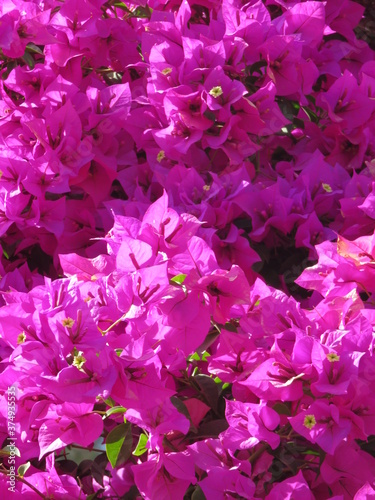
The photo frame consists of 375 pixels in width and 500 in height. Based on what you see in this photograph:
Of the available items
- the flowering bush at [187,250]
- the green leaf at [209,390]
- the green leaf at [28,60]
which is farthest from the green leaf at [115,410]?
the green leaf at [28,60]

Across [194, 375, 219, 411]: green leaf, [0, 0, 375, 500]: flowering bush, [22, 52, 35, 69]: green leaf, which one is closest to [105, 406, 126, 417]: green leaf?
[0, 0, 375, 500]: flowering bush

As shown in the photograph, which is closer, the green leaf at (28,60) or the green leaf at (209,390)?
the green leaf at (209,390)

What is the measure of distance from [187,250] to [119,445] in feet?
0.85

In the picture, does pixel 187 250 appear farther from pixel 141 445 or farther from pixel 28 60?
pixel 28 60

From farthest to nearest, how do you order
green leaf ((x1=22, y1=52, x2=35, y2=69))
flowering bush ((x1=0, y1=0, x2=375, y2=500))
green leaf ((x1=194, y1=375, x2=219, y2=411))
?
green leaf ((x1=22, y1=52, x2=35, y2=69)), green leaf ((x1=194, y1=375, x2=219, y2=411)), flowering bush ((x1=0, y1=0, x2=375, y2=500))

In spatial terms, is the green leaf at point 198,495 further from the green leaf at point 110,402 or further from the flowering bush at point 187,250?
the green leaf at point 110,402

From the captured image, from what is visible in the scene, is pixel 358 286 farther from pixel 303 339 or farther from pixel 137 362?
pixel 137 362

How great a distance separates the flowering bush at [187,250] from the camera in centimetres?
98

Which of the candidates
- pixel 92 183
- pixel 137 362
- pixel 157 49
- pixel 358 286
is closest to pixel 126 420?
pixel 137 362

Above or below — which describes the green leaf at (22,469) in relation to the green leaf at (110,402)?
below

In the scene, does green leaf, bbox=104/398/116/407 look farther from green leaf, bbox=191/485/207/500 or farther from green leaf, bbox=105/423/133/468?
green leaf, bbox=191/485/207/500

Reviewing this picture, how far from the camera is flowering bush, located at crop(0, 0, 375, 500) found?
3.22 ft

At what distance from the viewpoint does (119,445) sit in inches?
40.2

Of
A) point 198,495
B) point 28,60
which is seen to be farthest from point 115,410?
point 28,60
